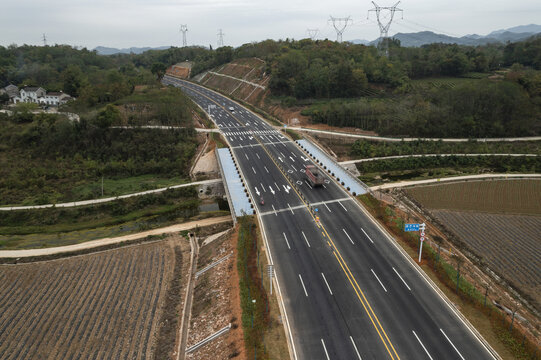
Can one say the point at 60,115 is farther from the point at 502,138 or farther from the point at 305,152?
the point at 502,138

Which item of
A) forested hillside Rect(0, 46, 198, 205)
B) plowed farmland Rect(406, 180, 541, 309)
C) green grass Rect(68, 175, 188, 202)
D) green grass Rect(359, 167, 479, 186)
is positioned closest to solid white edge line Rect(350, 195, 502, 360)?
plowed farmland Rect(406, 180, 541, 309)

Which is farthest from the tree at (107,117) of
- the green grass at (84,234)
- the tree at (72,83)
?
the tree at (72,83)

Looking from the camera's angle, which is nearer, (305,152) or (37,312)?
(37,312)

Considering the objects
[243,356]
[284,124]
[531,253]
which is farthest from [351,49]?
[243,356]

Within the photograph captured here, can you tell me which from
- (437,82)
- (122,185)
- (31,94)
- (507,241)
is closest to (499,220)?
(507,241)

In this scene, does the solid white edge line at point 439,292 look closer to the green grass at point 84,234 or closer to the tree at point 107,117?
the green grass at point 84,234

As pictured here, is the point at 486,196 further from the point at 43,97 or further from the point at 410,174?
the point at 43,97
